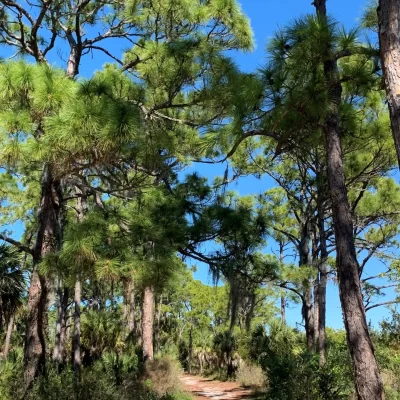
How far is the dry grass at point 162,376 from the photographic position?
1103 cm

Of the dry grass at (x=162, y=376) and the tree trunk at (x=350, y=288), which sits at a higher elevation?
the tree trunk at (x=350, y=288)

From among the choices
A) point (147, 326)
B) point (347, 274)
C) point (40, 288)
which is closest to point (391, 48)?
point (347, 274)

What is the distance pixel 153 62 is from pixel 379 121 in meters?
3.99

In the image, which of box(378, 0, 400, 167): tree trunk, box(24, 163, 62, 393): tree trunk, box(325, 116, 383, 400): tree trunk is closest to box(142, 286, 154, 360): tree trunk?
box(24, 163, 62, 393): tree trunk

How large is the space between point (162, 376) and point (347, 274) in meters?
8.25

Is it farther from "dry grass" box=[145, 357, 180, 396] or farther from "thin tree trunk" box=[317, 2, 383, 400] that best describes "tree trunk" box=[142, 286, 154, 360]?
"thin tree trunk" box=[317, 2, 383, 400]

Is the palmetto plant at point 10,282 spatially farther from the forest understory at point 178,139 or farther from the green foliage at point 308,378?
the green foliage at point 308,378

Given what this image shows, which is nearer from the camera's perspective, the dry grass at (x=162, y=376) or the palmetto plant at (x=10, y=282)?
the dry grass at (x=162, y=376)

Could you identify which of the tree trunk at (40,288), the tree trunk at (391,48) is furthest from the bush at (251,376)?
the tree trunk at (391,48)

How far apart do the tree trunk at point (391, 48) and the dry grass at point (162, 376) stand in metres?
9.17

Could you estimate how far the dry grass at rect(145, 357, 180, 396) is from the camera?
36.2ft

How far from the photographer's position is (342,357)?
985 centimetres

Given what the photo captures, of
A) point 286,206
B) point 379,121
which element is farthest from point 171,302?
point 379,121

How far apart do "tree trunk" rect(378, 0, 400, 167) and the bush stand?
40.5 feet
